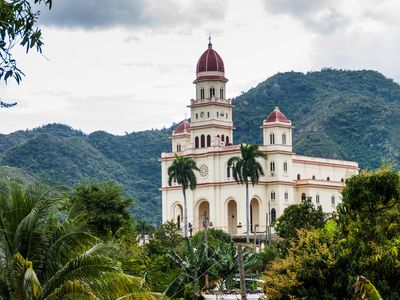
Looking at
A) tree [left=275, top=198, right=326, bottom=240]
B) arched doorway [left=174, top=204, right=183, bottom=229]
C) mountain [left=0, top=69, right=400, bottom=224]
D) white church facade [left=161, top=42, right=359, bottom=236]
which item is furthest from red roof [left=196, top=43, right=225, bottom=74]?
mountain [left=0, top=69, right=400, bottom=224]

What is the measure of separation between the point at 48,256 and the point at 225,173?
8804 centimetres

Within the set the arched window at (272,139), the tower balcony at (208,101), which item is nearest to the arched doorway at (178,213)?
the tower balcony at (208,101)

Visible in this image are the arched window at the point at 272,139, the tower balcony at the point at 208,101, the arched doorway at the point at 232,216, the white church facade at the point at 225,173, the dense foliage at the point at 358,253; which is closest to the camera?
the dense foliage at the point at 358,253

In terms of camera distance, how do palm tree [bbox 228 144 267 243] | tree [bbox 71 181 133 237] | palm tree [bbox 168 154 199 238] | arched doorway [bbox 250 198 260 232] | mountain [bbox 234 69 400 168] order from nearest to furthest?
1. tree [bbox 71 181 133 237]
2. palm tree [bbox 228 144 267 243]
3. palm tree [bbox 168 154 199 238]
4. arched doorway [bbox 250 198 260 232]
5. mountain [bbox 234 69 400 168]

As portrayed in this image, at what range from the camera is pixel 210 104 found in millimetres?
110500

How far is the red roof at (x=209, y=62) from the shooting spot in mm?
110438

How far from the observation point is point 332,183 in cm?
11288

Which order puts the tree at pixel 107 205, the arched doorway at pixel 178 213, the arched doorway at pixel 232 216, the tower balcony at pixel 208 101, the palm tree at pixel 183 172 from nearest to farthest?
the tree at pixel 107 205 → the palm tree at pixel 183 172 → the arched doorway at pixel 232 216 → the tower balcony at pixel 208 101 → the arched doorway at pixel 178 213

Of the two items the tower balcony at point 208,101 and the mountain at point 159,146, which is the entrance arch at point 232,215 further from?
the mountain at point 159,146

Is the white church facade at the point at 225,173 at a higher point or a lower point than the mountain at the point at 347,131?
lower

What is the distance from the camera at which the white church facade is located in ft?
349

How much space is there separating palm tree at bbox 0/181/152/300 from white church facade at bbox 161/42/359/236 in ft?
270

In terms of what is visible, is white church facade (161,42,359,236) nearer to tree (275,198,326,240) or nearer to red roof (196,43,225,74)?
red roof (196,43,225,74)

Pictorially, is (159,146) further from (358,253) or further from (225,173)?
(358,253)
